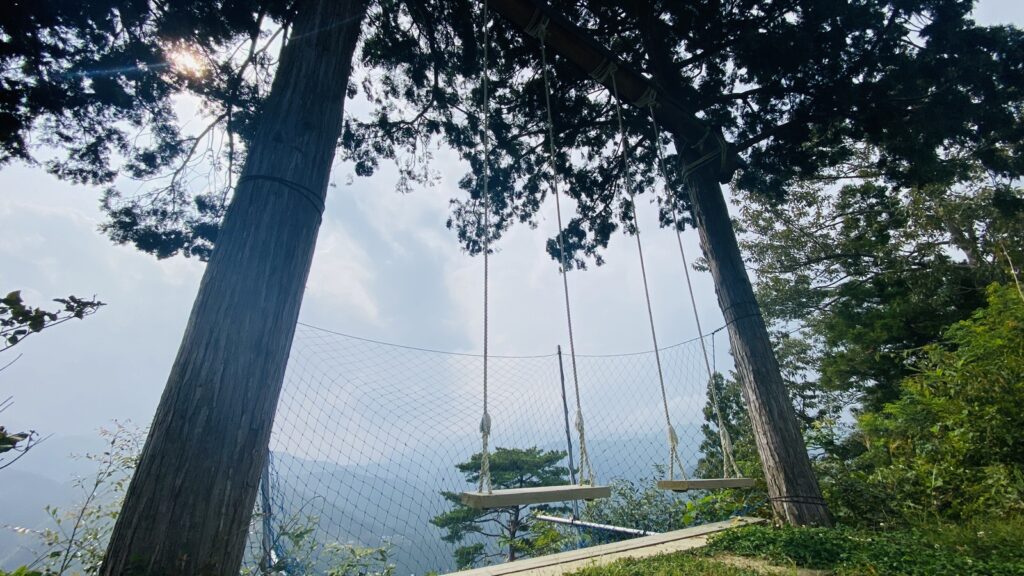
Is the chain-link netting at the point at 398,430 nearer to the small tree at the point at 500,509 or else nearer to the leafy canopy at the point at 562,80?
the leafy canopy at the point at 562,80

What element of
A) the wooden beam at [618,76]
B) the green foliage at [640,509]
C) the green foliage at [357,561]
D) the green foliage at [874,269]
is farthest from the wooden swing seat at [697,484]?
the green foliage at [874,269]

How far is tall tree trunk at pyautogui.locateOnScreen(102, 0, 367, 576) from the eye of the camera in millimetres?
1145

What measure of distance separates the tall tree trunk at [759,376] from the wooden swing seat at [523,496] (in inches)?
82.2

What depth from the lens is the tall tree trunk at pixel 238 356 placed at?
1145 millimetres

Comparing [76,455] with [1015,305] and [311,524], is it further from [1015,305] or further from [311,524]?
[1015,305]

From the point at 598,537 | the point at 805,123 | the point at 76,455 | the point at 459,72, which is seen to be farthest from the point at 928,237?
the point at 76,455

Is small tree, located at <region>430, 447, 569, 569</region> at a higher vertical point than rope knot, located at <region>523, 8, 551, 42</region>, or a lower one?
lower

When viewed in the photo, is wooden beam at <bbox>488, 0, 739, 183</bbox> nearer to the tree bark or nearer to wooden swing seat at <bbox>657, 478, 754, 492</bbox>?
the tree bark

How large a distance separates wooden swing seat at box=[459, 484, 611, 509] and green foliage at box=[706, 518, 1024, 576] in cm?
128

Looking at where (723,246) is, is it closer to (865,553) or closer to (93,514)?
(865,553)

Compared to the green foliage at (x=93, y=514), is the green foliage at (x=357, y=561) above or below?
below

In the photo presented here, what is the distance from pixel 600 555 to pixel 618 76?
13.1 feet

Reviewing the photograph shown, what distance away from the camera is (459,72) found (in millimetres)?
4512

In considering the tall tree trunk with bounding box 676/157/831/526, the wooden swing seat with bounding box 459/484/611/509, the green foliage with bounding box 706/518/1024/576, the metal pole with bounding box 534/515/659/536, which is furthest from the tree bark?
the wooden swing seat with bounding box 459/484/611/509
